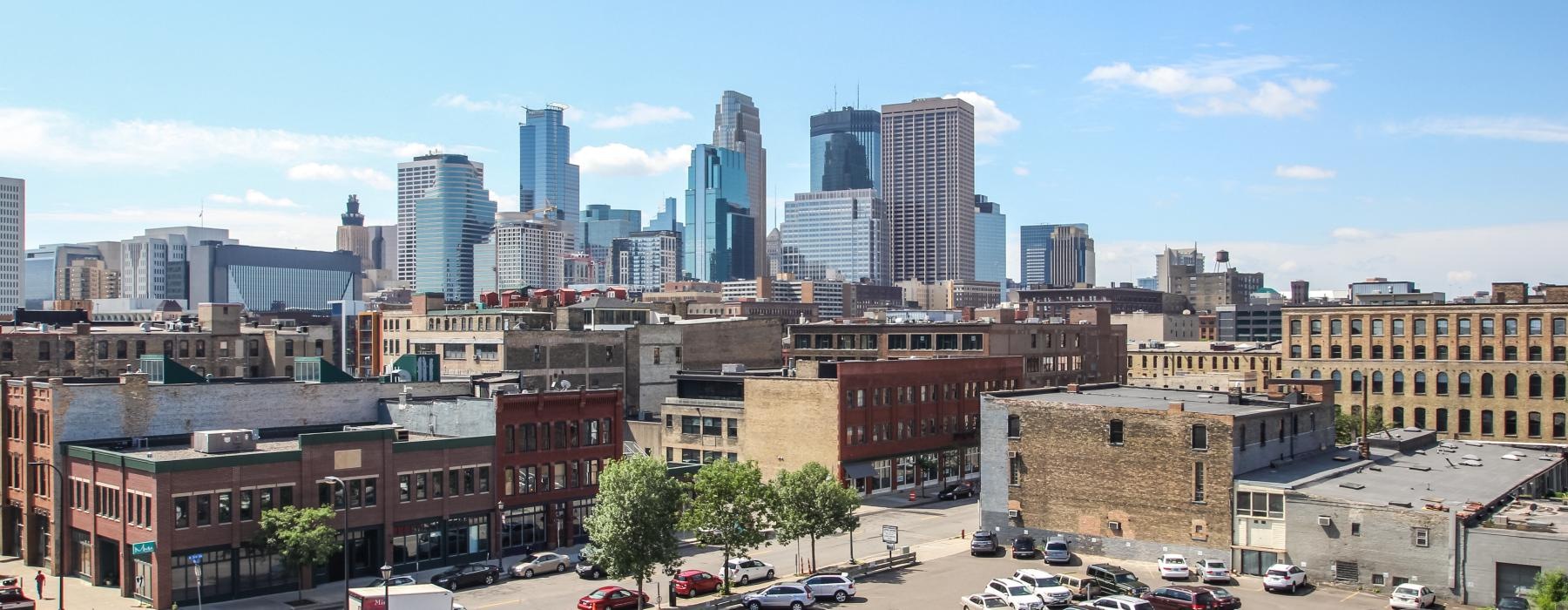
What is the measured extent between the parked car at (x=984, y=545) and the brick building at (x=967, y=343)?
2092 inches

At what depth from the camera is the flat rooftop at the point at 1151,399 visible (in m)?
74.8

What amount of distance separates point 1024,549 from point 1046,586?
12.0 m

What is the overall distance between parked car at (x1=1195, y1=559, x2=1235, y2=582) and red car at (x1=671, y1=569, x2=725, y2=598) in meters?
24.9

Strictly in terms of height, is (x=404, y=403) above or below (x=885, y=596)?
above

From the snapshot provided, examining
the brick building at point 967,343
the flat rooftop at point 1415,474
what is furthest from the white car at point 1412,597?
the brick building at point 967,343

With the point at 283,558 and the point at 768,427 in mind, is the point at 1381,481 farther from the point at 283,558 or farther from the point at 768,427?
the point at 283,558

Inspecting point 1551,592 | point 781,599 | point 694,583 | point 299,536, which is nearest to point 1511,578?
point 1551,592

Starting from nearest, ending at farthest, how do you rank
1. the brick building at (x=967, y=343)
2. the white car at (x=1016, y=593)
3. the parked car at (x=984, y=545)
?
the white car at (x=1016, y=593)
the parked car at (x=984, y=545)
the brick building at (x=967, y=343)

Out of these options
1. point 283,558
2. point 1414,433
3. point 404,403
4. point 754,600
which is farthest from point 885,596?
point 1414,433

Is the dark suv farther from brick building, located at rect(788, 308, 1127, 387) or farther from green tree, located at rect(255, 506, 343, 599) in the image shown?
brick building, located at rect(788, 308, 1127, 387)

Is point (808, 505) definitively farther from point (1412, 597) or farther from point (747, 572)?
point (1412, 597)

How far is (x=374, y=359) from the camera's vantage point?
15088 centimetres

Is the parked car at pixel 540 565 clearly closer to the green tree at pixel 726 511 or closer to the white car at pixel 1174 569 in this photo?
the green tree at pixel 726 511

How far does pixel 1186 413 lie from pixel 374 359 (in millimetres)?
108493
